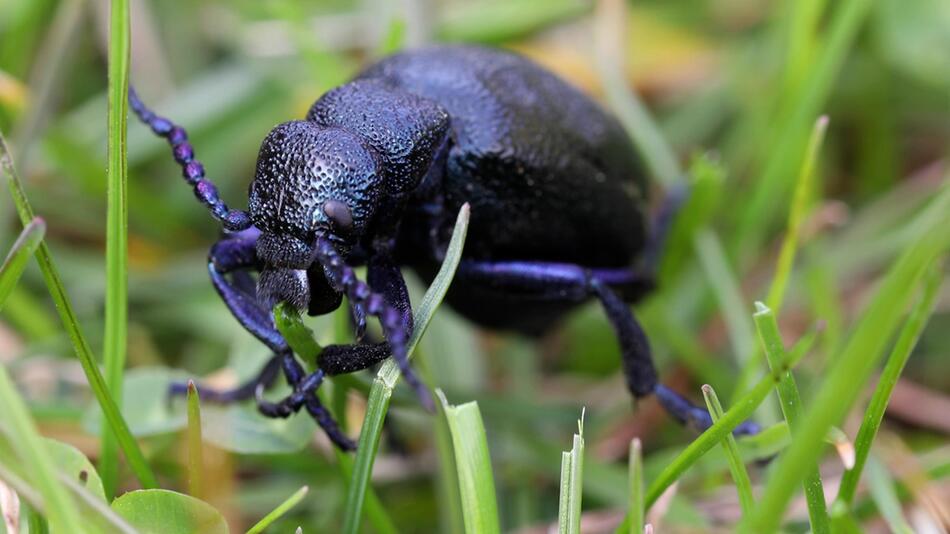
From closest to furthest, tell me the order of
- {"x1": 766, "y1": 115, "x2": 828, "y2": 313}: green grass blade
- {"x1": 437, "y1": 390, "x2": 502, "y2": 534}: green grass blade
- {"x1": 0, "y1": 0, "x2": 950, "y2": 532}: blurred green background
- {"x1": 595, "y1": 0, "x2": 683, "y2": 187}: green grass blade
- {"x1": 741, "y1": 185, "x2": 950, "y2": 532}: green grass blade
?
1. {"x1": 741, "y1": 185, "x2": 950, "y2": 532}: green grass blade
2. {"x1": 437, "y1": 390, "x2": 502, "y2": 534}: green grass blade
3. {"x1": 766, "y1": 115, "x2": 828, "y2": 313}: green grass blade
4. {"x1": 0, "y1": 0, "x2": 950, "y2": 532}: blurred green background
5. {"x1": 595, "y1": 0, "x2": 683, "y2": 187}: green grass blade

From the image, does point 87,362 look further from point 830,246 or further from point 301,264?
point 830,246

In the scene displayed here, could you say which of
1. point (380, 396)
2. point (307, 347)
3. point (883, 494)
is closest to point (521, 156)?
point (307, 347)

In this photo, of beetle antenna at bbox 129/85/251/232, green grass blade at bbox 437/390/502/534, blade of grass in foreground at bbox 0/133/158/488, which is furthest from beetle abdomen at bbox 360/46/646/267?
blade of grass in foreground at bbox 0/133/158/488

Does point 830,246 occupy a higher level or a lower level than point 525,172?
lower

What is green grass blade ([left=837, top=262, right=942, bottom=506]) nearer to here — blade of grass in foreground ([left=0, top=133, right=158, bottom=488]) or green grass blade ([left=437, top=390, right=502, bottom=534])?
green grass blade ([left=437, top=390, right=502, bottom=534])

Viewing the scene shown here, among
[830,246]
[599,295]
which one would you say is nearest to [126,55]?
[599,295]
